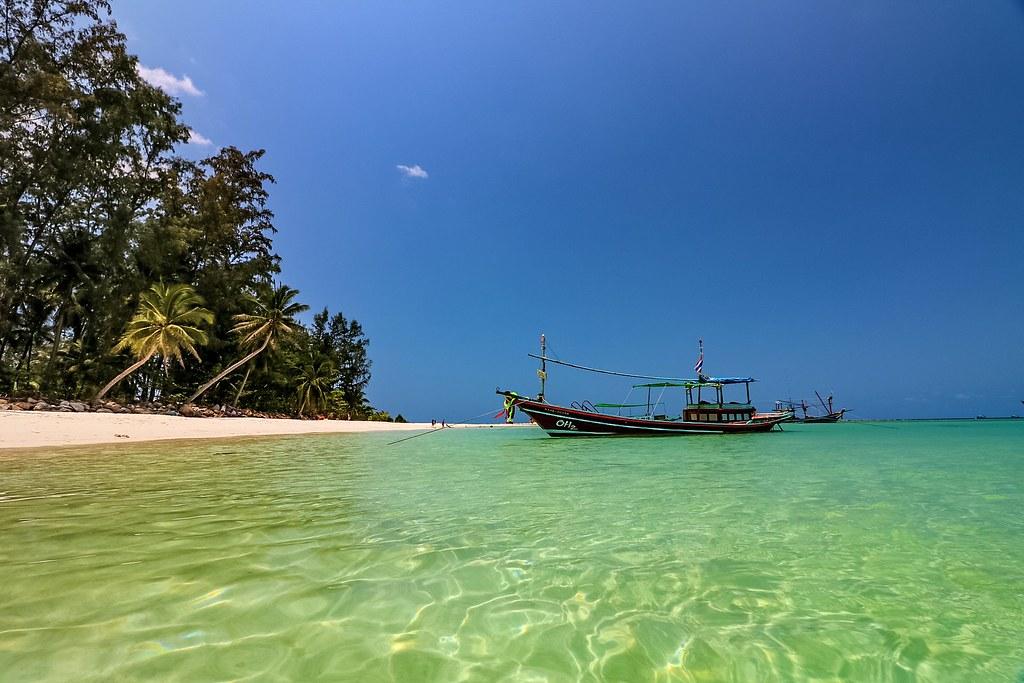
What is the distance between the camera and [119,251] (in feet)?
89.0

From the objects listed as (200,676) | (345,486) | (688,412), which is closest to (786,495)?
(345,486)

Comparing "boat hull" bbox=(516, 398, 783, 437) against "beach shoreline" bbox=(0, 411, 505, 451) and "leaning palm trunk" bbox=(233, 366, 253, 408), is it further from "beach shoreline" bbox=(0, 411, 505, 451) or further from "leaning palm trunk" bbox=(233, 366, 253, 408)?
"leaning palm trunk" bbox=(233, 366, 253, 408)

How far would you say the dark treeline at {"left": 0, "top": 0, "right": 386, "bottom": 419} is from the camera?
896 inches

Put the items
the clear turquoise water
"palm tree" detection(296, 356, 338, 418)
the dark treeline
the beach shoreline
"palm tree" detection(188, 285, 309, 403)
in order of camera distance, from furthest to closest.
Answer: "palm tree" detection(296, 356, 338, 418), "palm tree" detection(188, 285, 309, 403), the dark treeline, the beach shoreline, the clear turquoise water

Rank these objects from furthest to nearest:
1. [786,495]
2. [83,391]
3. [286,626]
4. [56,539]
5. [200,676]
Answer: [83,391], [786,495], [56,539], [286,626], [200,676]

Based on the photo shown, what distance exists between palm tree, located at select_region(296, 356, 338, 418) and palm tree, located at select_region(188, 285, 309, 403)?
17.8 ft

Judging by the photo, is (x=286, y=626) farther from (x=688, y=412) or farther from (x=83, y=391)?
(x=83, y=391)

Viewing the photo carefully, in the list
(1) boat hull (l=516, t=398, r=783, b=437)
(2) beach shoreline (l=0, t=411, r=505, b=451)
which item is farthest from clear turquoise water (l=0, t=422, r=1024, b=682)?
(1) boat hull (l=516, t=398, r=783, b=437)

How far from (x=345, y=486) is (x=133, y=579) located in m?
4.37

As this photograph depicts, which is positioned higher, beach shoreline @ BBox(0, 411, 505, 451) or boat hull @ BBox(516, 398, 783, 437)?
boat hull @ BBox(516, 398, 783, 437)

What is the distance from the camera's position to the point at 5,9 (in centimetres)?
2177

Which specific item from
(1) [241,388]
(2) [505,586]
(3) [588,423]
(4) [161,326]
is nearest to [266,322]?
(1) [241,388]

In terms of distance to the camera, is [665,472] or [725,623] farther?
[665,472]

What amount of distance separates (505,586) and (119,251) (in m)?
34.2
